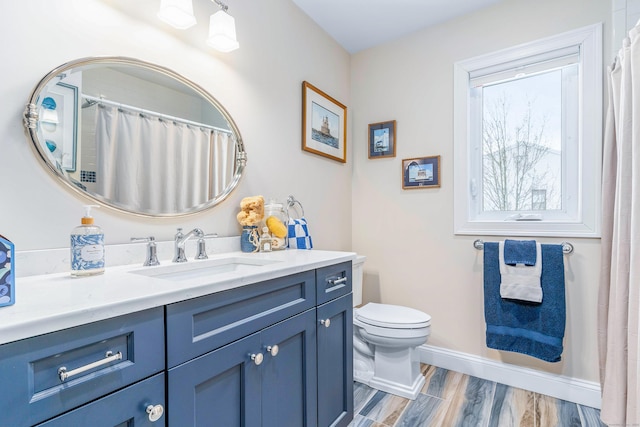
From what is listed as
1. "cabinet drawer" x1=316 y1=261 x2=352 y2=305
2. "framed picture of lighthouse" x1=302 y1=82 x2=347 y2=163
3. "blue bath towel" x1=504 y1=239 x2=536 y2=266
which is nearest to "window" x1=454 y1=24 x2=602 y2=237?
"blue bath towel" x1=504 y1=239 x2=536 y2=266

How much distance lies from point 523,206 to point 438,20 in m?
1.44

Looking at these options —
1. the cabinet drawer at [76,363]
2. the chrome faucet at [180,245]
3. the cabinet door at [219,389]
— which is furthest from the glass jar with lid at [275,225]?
the cabinet drawer at [76,363]

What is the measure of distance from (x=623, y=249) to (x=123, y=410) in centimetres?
179

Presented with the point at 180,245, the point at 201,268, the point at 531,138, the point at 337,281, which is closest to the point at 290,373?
the point at 337,281

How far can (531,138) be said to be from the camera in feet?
6.68

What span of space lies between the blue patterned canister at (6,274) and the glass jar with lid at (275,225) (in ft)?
3.61

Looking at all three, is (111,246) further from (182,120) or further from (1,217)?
(182,120)

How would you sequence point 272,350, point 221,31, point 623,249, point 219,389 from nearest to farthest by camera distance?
1. point 219,389
2. point 272,350
3. point 623,249
4. point 221,31

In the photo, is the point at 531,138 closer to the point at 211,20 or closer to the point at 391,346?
the point at 391,346

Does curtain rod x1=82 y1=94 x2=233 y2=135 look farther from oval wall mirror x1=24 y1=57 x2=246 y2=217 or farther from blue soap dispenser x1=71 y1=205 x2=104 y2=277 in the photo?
blue soap dispenser x1=71 y1=205 x2=104 y2=277

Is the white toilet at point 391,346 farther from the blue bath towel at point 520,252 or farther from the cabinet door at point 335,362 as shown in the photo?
the blue bath towel at point 520,252

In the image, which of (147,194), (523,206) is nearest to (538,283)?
(523,206)

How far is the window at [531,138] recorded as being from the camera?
70.3 inches

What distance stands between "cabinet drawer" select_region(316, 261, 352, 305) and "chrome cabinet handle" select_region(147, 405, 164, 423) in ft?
2.25
